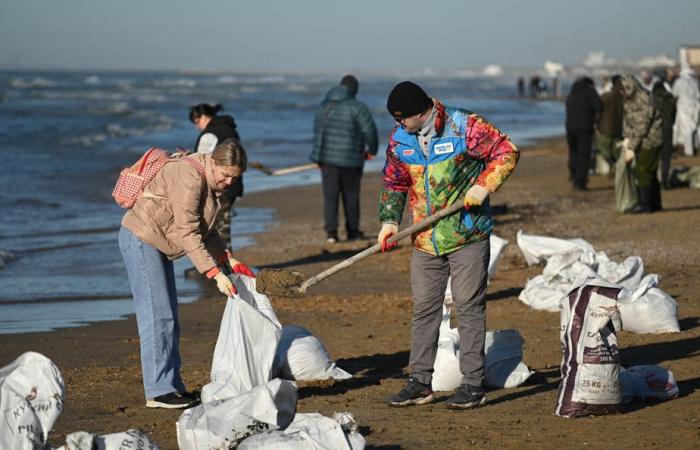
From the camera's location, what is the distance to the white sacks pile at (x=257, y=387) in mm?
4555

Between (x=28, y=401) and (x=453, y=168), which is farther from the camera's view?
(x=453, y=168)

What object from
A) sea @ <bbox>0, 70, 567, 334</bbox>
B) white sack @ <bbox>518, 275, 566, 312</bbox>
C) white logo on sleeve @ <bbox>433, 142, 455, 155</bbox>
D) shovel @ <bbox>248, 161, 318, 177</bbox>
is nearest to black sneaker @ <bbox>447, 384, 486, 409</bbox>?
white logo on sleeve @ <bbox>433, 142, 455, 155</bbox>

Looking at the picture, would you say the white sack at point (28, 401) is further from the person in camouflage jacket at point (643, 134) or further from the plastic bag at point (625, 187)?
the plastic bag at point (625, 187)

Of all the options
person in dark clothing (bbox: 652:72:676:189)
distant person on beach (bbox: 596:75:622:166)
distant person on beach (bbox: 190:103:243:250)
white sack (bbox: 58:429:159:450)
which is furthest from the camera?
distant person on beach (bbox: 596:75:622:166)

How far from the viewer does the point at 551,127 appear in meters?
35.9

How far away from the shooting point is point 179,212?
570 cm

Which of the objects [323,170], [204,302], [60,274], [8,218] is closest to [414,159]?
[204,302]

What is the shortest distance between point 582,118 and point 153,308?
39.2 feet

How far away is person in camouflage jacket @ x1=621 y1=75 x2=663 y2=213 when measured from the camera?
1336cm

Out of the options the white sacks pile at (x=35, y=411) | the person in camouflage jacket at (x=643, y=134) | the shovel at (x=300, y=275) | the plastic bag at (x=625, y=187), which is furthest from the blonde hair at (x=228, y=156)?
the plastic bag at (x=625, y=187)

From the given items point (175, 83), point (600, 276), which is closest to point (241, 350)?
point (600, 276)

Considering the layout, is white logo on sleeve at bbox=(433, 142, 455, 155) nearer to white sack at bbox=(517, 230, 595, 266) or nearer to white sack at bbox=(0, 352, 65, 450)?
white sack at bbox=(0, 352, 65, 450)

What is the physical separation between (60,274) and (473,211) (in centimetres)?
602

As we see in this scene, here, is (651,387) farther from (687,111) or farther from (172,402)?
(687,111)
